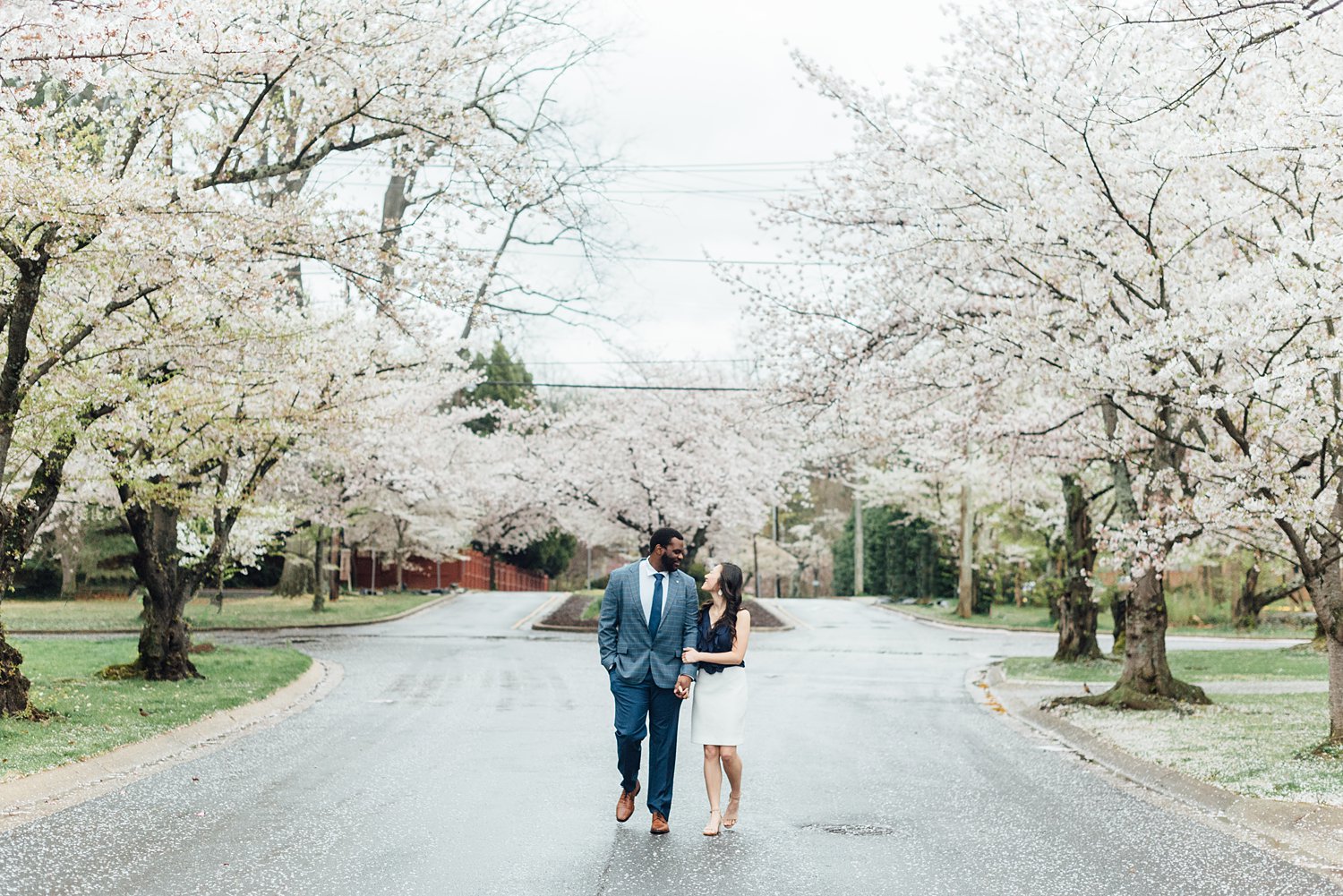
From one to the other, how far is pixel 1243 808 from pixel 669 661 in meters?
4.37

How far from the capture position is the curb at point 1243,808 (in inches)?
305

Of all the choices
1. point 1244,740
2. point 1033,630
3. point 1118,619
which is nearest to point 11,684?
point 1244,740

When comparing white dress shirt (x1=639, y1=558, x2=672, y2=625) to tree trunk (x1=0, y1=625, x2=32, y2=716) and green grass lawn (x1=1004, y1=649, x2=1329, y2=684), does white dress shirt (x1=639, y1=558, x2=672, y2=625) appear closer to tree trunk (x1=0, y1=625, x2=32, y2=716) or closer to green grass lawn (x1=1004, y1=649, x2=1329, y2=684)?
tree trunk (x1=0, y1=625, x2=32, y2=716)

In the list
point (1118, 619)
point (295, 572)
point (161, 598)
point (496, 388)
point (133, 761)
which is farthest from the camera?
point (496, 388)

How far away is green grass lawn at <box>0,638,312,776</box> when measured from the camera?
35.9ft

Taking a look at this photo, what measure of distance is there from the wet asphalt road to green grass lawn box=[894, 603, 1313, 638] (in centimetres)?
2101

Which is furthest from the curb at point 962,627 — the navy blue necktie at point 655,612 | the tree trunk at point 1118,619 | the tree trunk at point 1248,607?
the navy blue necktie at point 655,612

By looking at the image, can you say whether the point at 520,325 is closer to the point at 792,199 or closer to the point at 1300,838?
the point at 792,199

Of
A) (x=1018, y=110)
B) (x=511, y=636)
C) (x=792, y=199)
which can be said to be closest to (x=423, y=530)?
(x=511, y=636)

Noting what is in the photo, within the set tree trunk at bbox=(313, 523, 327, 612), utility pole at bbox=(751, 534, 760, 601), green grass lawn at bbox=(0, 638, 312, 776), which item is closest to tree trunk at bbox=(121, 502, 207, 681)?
green grass lawn at bbox=(0, 638, 312, 776)

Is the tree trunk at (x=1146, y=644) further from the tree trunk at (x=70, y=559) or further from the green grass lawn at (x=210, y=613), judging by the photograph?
the tree trunk at (x=70, y=559)

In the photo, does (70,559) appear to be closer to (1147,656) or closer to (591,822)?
(1147,656)

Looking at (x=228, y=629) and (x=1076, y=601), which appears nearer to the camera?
(x=1076, y=601)

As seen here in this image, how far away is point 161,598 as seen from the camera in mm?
17312
